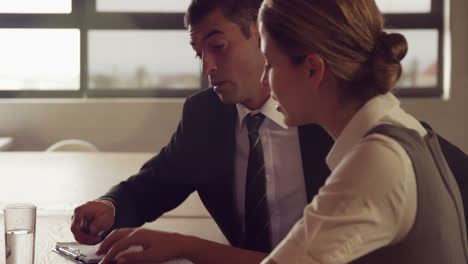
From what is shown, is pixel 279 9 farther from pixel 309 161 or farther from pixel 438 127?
pixel 438 127

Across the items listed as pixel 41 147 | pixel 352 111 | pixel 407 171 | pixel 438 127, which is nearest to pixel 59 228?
pixel 352 111

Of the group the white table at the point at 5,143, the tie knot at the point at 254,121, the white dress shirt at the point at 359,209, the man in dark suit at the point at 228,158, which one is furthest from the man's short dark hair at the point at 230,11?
the white table at the point at 5,143

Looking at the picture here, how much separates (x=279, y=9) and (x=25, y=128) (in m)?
4.35

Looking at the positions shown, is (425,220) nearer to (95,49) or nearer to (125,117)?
(125,117)

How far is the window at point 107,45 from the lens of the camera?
5191 mm

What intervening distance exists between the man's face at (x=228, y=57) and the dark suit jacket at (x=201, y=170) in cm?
13

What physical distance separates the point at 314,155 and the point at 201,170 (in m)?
0.38

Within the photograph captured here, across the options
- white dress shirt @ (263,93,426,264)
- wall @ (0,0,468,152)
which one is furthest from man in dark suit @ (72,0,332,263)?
wall @ (0,0,468,152)

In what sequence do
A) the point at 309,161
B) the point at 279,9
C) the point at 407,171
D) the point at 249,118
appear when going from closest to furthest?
the point at 407,171
the point at 279,9
the point at 309,161
the point at 249,118

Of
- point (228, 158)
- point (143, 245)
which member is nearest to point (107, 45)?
point (228, 158)

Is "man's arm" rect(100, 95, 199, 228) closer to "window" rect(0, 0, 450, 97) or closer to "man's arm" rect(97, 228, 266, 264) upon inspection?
"man's arm" rect(97, 228, 266, 264)

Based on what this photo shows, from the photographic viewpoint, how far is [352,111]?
1066 mm

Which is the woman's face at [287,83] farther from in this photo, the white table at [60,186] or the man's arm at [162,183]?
the man's arm at [162,183]

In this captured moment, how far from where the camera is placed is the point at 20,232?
4.34ft
